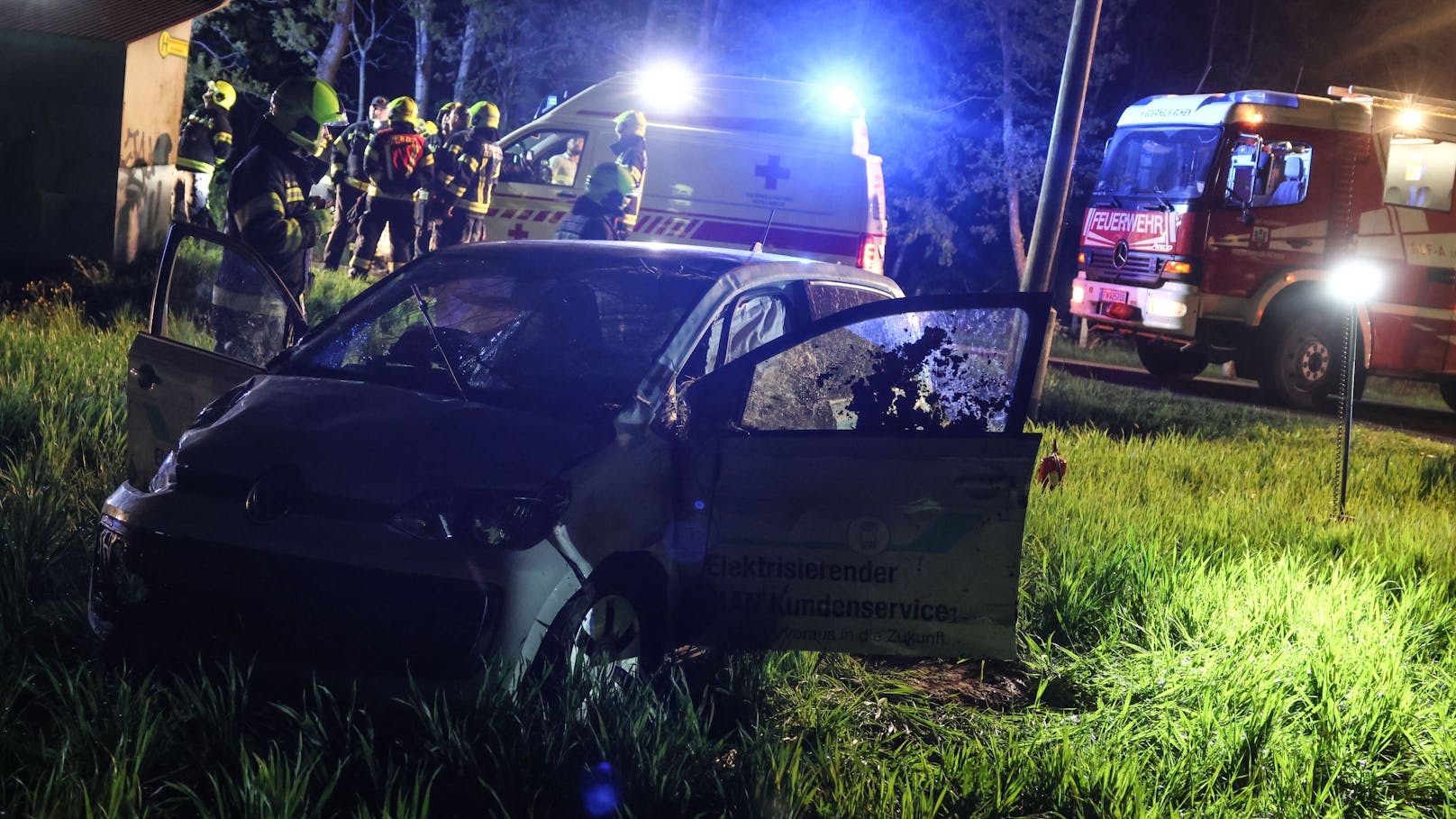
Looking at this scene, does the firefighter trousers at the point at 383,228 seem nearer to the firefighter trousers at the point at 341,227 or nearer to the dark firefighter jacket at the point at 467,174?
the firefighter trousers at the point at 341,227

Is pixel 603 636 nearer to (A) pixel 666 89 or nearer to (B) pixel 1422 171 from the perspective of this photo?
(A) pixel 666 89

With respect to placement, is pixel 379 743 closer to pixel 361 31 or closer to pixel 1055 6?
pixel 1055 6

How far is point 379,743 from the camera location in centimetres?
373

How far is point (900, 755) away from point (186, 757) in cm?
185

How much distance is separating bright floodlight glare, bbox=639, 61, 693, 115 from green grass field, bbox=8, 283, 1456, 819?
752cm

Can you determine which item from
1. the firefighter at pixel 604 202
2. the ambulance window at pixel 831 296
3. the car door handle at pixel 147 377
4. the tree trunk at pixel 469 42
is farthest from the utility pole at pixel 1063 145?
the tree trunk at pixel 469 42

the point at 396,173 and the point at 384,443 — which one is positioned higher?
the point at 396,173

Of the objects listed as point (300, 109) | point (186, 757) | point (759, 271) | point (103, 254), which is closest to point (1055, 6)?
point (103, 254)

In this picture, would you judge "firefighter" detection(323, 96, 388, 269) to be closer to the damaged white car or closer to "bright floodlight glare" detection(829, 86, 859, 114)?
"bright floodlight glare" detection(829, 86, 859, 114)

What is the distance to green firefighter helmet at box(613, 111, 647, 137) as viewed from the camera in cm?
1221

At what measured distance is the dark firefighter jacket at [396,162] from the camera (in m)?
14.3

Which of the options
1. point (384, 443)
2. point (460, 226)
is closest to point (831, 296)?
point (384, 443)

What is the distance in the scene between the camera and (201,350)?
471cm

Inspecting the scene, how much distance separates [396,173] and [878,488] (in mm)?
11177
